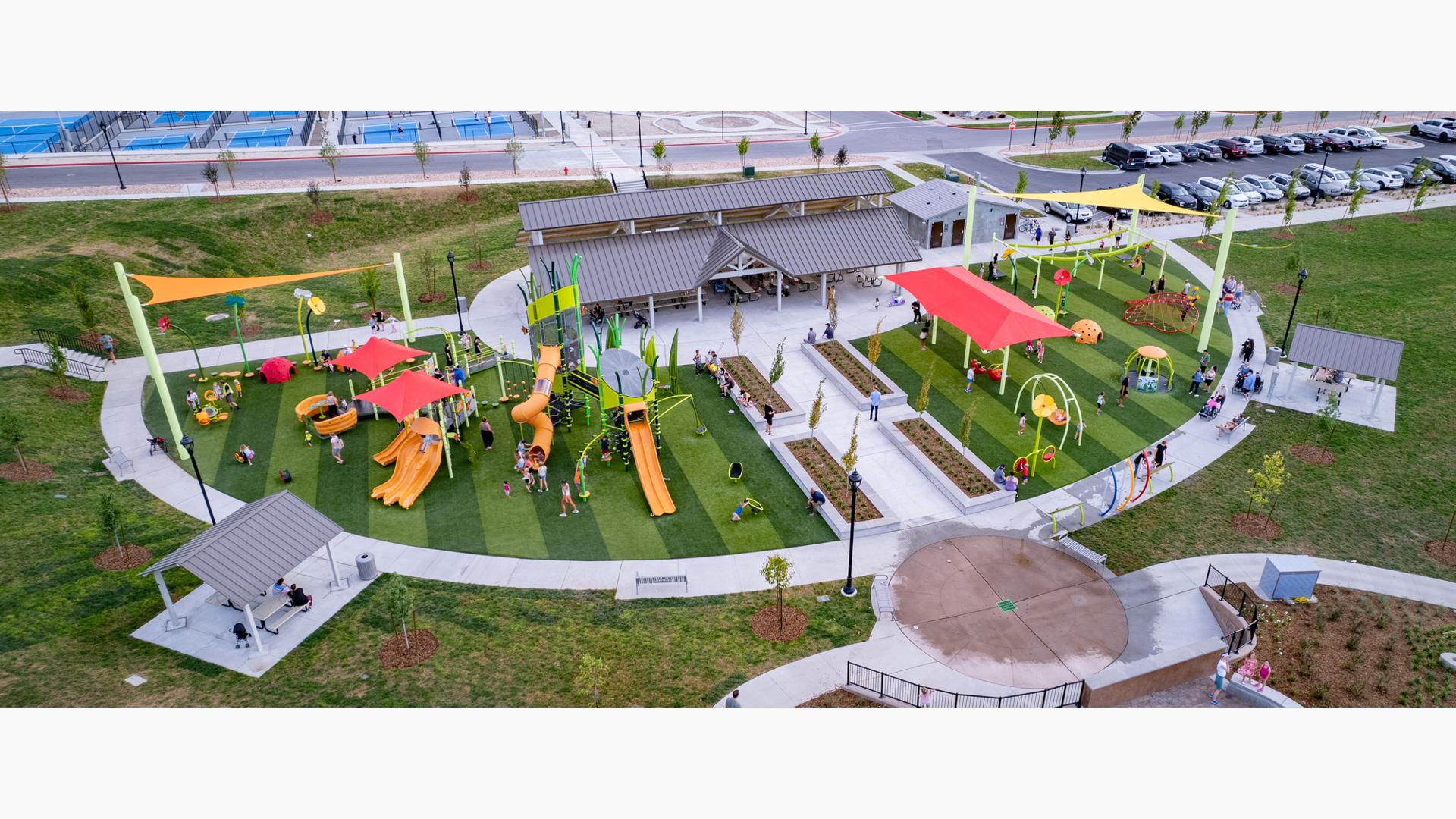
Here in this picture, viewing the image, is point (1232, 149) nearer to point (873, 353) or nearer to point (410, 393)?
point (873, 353)

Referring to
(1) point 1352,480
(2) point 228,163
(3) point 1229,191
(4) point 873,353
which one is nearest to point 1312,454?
(1) point 1352,480

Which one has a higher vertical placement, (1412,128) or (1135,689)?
(1412,128)

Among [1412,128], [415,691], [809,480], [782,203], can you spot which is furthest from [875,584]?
[1412,128]

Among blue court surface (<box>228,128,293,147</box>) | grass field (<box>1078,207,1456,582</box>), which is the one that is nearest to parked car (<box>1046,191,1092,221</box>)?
grass field (<box>1078,207,1456,582</box>)

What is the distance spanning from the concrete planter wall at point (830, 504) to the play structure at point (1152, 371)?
12717mm

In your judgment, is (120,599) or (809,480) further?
(809,480)

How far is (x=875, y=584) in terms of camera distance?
26719mm

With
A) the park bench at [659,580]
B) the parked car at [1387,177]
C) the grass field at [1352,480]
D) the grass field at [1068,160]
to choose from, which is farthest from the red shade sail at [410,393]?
the parked car at [1387,177]

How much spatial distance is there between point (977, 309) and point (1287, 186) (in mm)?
34902

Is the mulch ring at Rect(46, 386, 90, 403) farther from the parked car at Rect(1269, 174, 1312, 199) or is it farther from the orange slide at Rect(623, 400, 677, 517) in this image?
the parked car at Rect(1269, 174, 1312, 199)

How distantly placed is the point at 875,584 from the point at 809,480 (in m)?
5.48

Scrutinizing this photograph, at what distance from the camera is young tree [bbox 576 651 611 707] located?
71.5 ft

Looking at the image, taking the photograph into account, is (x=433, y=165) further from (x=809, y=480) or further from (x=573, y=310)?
(x=809, y=480)

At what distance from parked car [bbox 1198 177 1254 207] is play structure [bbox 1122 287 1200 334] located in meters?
14.6
